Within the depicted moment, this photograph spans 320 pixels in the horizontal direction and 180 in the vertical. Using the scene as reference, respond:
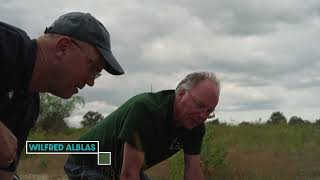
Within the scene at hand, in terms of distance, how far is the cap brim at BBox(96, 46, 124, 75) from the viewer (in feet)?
7.21

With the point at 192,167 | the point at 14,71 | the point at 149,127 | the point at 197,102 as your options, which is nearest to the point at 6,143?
the point at 14,71

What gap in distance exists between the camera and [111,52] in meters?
2.26

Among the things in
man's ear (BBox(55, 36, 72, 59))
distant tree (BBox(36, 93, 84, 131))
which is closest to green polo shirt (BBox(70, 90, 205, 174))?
man's ear (BBox(55, 36, 72, 59))

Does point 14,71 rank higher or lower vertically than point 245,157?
higher

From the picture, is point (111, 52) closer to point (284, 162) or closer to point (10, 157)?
point (10, 157)

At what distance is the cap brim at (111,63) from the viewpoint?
7.21 ft

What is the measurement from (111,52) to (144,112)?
127 cm

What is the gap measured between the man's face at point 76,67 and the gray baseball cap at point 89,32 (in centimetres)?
2

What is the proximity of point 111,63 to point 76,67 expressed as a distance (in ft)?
0.42

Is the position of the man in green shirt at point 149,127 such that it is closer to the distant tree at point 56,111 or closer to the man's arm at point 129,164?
the man's arm at point 129,164

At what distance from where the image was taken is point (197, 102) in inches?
140

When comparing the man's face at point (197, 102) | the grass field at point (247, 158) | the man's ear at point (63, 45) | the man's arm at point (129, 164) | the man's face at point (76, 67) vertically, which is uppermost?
the man's ear at point (63, 45)

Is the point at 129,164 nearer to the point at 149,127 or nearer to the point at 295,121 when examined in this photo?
the point at 149,127

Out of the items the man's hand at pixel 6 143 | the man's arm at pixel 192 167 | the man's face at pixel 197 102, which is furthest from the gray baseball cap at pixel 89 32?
the man's arm at pixel 192 167
